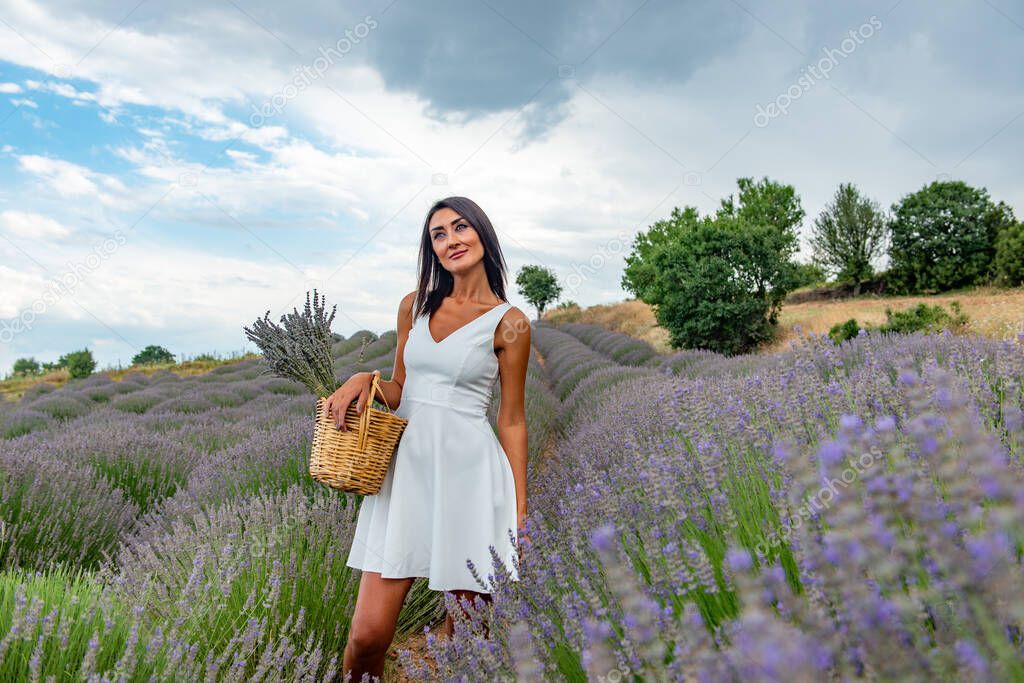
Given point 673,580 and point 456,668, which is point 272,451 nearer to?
point 456,668

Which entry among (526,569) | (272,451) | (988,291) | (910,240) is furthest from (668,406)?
(910,240)

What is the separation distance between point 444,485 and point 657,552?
106 cm

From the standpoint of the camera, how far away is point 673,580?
131 cm

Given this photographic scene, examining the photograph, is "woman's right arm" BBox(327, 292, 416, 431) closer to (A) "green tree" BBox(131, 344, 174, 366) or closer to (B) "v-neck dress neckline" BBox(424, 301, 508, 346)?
(B) "v-neck dress neckline" BBox(424, 301, 508, 346)

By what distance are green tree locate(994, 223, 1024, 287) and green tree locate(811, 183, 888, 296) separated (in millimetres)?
5470

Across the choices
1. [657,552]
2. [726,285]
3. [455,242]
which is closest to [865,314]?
[726,285]

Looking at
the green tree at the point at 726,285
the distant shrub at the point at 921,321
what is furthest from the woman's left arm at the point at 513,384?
the green tree at the point at 726,285

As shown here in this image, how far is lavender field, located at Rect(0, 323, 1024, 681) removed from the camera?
2.48 feet

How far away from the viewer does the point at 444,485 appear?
2.31 m

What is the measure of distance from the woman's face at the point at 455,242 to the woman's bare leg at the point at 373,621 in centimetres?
115

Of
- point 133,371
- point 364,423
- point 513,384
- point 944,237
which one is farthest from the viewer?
point 944,237

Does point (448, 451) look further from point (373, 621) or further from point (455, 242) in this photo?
point (455, 242)

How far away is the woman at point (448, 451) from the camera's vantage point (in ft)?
7.41

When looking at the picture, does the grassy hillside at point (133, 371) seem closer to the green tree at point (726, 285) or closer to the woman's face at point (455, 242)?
the green tree at point (726, 285)
